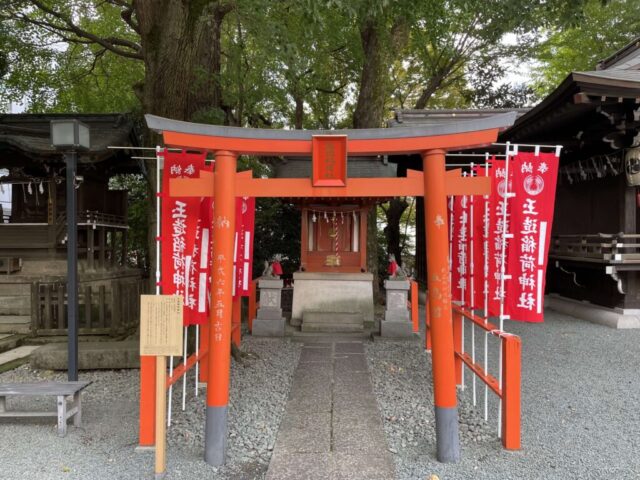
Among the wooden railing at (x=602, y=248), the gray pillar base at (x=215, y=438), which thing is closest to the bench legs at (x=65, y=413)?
the gray pillar base at (x=215, y=438)

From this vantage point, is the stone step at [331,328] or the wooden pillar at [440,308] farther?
the stone step at [331,328]

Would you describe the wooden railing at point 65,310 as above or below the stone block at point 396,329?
above

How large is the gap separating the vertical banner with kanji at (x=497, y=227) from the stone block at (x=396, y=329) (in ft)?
13.1

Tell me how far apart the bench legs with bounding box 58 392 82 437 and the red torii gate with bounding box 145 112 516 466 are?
1.59 m

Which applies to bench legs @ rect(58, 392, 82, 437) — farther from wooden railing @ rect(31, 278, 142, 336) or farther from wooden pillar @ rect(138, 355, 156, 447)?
wooden railing @ rect(31, 278, 142, 336)

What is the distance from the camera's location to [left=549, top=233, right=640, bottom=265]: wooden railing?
8570mm

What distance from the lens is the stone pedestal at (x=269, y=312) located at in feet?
29.1

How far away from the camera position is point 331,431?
4.20 metres

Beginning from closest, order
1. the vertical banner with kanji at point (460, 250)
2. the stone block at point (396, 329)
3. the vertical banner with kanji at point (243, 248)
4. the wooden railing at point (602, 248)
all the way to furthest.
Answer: the vertical banner with kanji at point (460, 250)
the vertical banner with kanji at point (243, 248)
the stone block at point (396, 329)
the wooden railing at point (602, 248)

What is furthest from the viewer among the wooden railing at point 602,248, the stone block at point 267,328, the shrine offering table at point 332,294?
the shrine offering table at point 332,294

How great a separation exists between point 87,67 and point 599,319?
17110 mm

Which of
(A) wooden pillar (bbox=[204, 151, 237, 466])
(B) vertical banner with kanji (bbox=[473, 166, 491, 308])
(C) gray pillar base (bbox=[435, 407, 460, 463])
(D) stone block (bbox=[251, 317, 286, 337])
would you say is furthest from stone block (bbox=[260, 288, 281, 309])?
(C) gray pillar base (bbox=[435, 407, 460, 463])

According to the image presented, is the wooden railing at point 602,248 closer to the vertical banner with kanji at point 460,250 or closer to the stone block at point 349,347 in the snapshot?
the vertical banner with kanji at point 460,250

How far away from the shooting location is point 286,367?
657 cm
